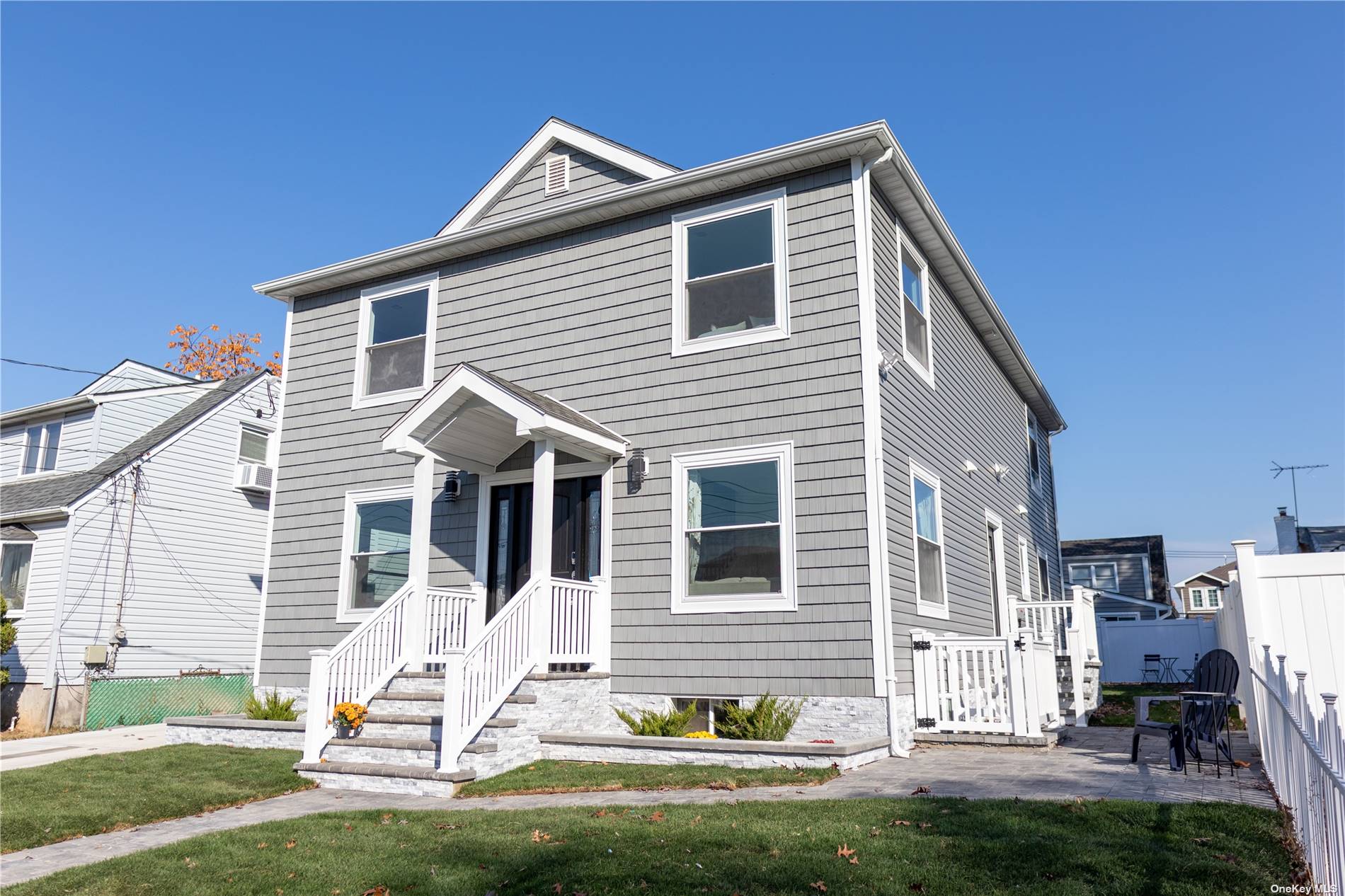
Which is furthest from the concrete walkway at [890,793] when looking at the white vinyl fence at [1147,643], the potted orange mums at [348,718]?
the white vinyl fence at [1147,643]

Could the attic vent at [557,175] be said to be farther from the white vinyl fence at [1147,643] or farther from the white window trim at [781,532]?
the white vinyl fence at [1147,643]

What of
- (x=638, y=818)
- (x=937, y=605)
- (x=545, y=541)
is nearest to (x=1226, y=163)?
(x=937, y=605)

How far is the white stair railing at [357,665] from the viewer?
27.7 ft

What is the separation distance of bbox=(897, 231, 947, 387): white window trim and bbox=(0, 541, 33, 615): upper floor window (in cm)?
1631

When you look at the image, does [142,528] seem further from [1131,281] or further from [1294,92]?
[1131,281]

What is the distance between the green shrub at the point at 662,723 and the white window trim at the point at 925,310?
3.89 metres

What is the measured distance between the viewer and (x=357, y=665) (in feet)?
29.8

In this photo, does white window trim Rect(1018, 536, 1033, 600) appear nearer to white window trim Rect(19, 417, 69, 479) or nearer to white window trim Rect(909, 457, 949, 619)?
white window trim Rect(909, 457, 949, 619)

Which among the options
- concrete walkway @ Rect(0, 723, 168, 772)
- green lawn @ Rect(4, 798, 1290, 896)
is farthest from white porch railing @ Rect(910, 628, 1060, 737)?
concrete walkway @ Rect(0, 723, 168, 772)

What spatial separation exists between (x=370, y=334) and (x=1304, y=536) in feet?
109

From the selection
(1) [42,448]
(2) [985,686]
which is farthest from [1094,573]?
(1) [42,448]

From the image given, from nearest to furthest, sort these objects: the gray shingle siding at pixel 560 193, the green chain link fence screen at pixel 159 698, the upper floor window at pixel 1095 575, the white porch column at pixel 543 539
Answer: the white porch column at pixel 543 539 → the gray shingle siding at pixel 560 193 → the green chain link fence screen at pixel 159 698 → the upper floor window at pixel 1095 575

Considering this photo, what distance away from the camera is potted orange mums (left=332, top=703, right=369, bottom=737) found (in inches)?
332

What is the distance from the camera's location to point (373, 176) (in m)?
18.6
